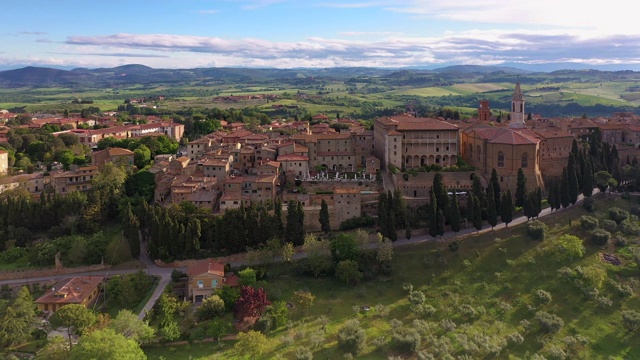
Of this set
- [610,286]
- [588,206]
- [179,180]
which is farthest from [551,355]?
[179,180]

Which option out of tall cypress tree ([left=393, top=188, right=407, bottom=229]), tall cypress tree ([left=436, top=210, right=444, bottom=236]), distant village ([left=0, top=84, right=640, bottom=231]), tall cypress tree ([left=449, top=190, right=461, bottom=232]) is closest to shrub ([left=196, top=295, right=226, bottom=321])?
distant village ([left=0, top=84, right=640, bottom=231])

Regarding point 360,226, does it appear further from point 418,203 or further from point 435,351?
point 435,351

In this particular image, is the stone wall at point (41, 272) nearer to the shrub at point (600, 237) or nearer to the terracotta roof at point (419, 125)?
the terracotta roof at point (419, 125)

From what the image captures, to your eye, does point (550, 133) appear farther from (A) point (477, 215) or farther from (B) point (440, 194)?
(B) point (440, 194)

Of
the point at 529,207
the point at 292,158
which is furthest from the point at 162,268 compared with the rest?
the point at 529,207

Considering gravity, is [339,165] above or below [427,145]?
below

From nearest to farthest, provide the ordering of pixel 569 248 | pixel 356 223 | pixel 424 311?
pixel 424 311, pixel 569 248, pixel 356 223
